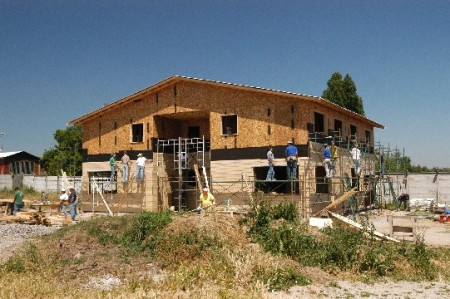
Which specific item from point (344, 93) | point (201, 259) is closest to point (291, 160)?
point (201, 259)

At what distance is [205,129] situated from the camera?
2981 cm

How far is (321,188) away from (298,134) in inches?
161

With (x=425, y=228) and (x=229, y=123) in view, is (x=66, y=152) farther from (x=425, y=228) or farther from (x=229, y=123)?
(x=425, y=228)

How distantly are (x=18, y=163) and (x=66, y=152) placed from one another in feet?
21.3

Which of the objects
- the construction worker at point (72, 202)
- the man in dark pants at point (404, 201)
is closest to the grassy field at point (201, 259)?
the construction worker at point (72, 202)

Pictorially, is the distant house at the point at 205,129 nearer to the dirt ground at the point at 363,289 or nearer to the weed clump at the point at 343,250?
the weed clump at the point at 343,250

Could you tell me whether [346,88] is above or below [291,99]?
above

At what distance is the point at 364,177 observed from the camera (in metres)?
32.5

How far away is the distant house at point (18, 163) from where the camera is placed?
5812 cm

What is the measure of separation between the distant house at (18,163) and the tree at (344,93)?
131 ft

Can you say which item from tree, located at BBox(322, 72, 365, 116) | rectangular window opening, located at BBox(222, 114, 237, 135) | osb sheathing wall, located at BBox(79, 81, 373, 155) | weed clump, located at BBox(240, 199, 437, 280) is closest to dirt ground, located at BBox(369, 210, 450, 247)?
weed clump, located at BBox(240, 199, 437, 280)

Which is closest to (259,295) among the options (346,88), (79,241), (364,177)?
(79,241)

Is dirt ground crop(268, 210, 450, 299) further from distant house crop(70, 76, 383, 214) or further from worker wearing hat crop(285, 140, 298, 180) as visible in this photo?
distant house crop(70, 76, 383, 214)

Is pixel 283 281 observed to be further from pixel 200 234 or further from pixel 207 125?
pixel 207 125
